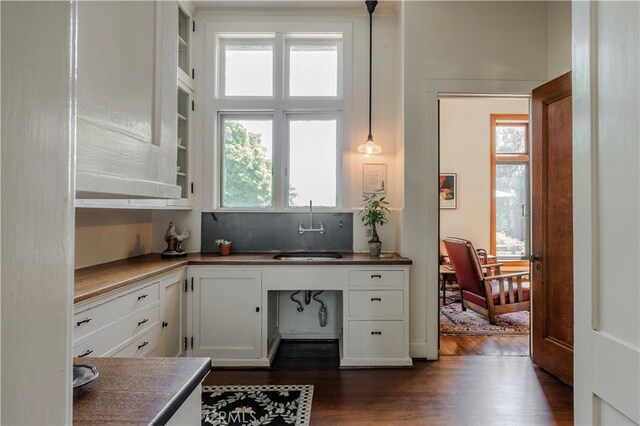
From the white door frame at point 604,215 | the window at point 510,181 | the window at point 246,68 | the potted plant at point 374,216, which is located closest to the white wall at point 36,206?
the white door frame at point 604,215

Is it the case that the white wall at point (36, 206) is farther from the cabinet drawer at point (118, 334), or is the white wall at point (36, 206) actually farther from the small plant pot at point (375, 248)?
the small plant pot at point (375, 248)

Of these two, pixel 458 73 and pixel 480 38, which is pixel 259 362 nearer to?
pixel 458 73

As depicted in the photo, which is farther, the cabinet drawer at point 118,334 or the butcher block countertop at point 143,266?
the butcher block countertop at point 143,266

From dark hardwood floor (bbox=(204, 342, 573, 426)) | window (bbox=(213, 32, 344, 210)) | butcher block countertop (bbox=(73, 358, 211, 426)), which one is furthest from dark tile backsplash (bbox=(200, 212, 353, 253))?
butcher block countertop (bbox=(73, 358, 211, 426))

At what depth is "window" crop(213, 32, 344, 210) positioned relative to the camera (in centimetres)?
348

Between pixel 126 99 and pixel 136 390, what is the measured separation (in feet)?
2.16

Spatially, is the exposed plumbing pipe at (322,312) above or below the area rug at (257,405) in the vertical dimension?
above

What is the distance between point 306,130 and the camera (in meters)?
3.51

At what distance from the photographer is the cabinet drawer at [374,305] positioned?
282 centimetres

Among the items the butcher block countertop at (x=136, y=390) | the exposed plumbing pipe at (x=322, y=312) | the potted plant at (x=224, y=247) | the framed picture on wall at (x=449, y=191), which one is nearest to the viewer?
the butcher block countertop at (x=136, y=390)

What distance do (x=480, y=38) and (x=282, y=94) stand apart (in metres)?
1.89

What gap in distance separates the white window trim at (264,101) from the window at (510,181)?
3515 millimetres

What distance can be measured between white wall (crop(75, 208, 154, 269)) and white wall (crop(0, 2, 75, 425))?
2.31 metres

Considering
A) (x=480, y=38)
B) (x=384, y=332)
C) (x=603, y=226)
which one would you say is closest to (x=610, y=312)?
(x=603, y=226)
